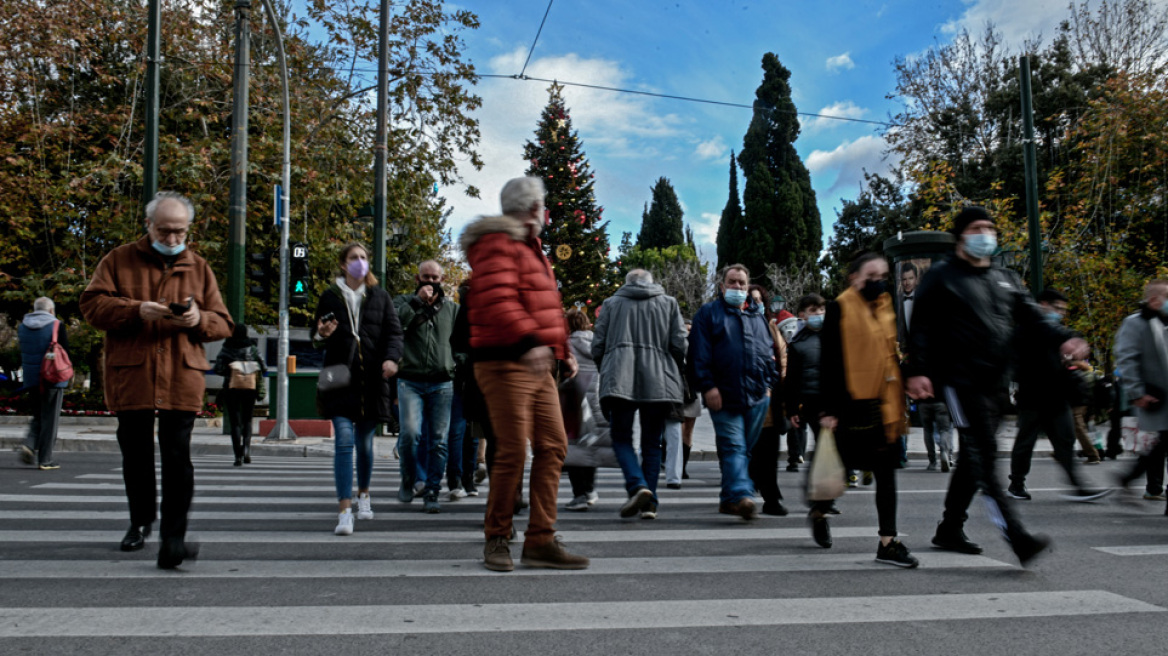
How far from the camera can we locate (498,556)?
448 centimetres

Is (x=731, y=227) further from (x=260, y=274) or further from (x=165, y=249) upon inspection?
(x=165, y=249)

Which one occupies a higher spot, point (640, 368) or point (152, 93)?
point (152, 93)

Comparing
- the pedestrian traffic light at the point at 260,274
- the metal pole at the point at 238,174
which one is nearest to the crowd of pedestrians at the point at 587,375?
the metal pole at the point at 238,174

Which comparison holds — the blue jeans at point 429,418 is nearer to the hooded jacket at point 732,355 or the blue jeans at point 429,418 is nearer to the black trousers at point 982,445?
the hooded jacket at point 732,355

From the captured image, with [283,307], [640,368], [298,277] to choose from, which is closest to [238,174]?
[298,277]

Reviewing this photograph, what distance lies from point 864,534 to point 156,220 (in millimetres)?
4573

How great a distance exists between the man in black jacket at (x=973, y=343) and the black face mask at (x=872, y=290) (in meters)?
0.22

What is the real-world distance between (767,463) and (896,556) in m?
2.39

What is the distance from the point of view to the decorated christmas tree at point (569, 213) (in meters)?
48.2

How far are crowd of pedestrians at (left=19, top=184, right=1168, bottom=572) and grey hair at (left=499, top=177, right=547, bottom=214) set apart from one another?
11 millimetres

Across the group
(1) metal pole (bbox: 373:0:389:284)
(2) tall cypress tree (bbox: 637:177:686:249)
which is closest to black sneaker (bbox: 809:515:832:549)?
(1) metal pole (bbox: 373:0:389:284)

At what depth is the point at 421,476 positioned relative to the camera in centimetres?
771

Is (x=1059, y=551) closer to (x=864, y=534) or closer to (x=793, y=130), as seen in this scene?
(x=864, y=534)

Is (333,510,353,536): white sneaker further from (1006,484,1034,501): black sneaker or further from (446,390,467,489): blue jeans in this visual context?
(1006,484,1034,501): black sneaker
